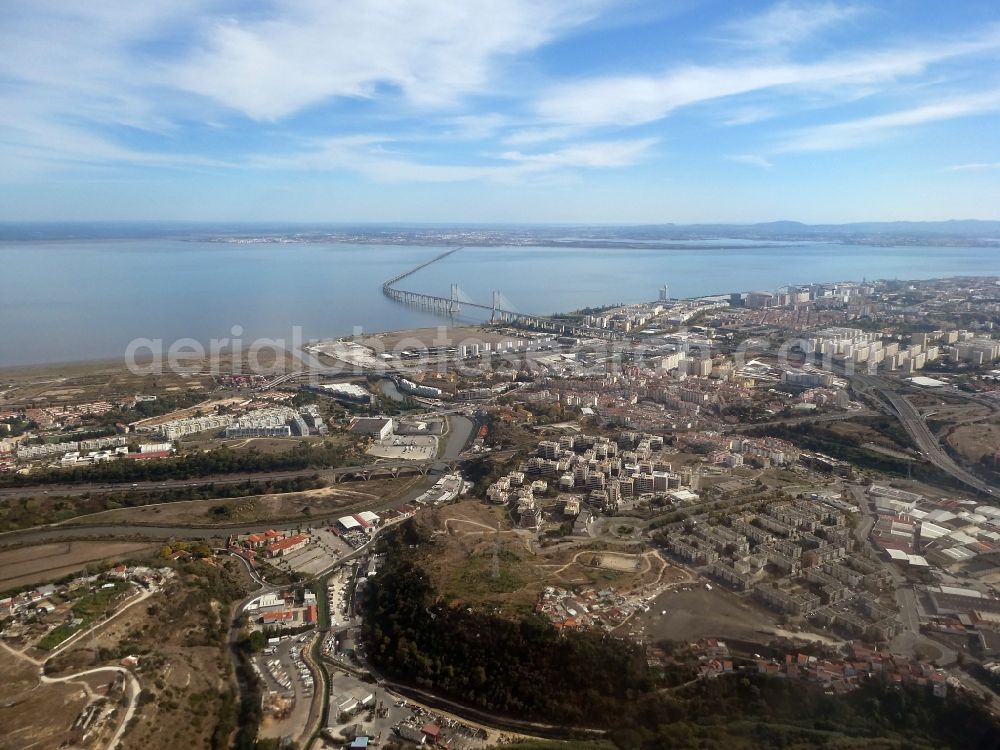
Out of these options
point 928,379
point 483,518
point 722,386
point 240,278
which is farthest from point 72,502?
point 240,278

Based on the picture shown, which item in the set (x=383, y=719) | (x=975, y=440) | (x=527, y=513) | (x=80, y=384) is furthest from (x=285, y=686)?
(x=80, y=384)

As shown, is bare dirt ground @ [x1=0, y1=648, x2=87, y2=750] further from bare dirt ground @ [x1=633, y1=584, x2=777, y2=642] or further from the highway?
the highway

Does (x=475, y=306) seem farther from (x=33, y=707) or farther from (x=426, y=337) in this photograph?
(x=33, y=707)

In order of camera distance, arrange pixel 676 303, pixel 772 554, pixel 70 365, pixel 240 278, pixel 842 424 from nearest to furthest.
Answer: pixel 772 554 < pixel 842 424 < pixel 70 365 < pixel 676 303 < pixel 240 278

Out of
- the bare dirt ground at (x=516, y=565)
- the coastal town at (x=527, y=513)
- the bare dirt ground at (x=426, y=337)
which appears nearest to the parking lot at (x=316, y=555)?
the coastal town at (x=527, y=513)

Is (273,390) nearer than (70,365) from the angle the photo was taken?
Yes

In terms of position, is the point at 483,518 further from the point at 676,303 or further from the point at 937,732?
the point at 676,303

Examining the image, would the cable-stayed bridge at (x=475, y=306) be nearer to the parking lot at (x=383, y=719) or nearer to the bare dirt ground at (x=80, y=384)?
the bare dirt ground at (x=80, y=384)
